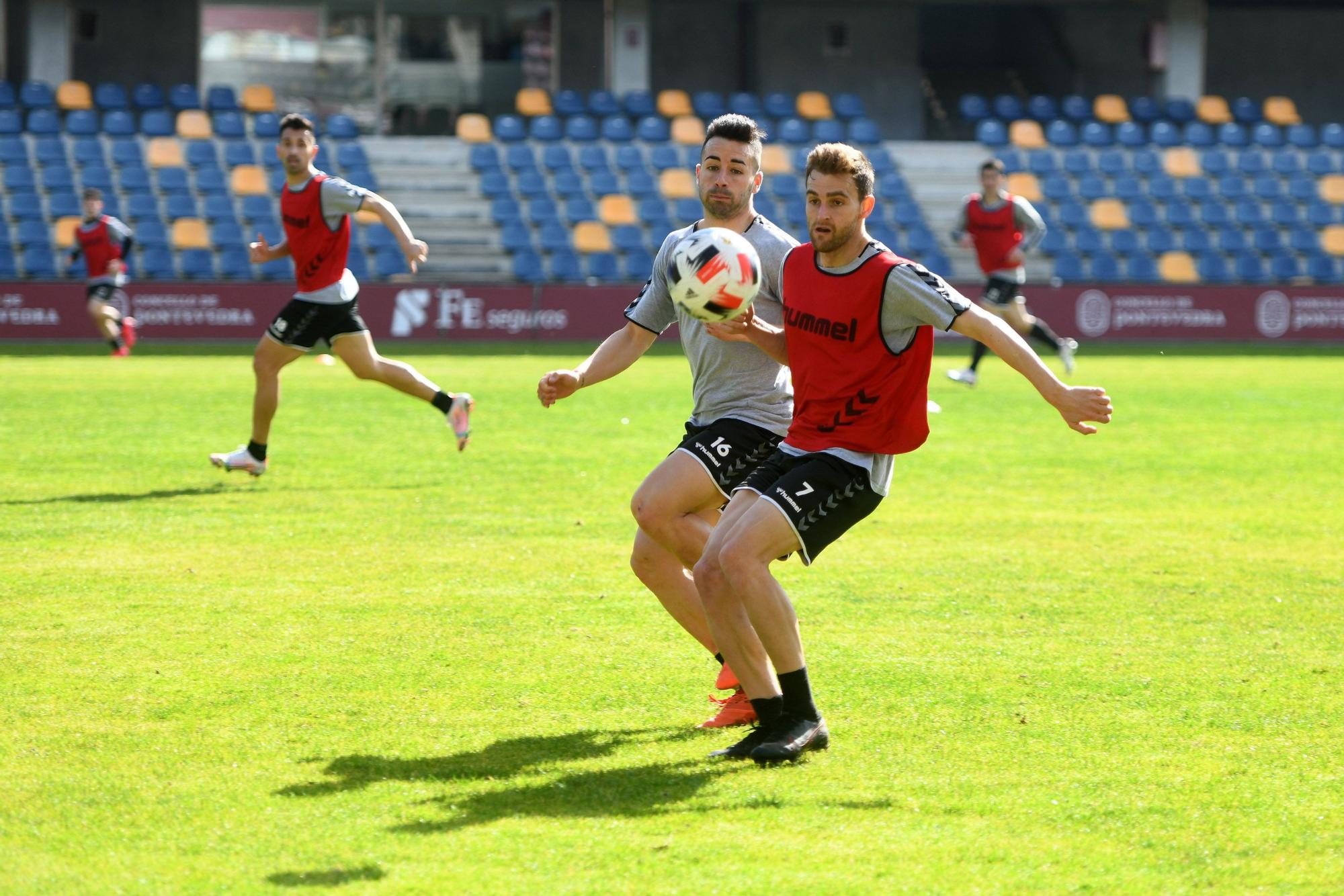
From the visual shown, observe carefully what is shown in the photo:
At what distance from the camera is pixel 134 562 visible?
8.32 m

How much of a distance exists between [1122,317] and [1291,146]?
9.58m

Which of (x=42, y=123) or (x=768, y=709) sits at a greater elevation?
(x=42, y=123)

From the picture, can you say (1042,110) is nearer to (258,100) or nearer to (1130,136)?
(1130,136)

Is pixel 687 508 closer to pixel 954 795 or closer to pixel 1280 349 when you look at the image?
pixel 954 795

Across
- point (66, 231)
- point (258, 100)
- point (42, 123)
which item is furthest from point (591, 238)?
point (42, 123)

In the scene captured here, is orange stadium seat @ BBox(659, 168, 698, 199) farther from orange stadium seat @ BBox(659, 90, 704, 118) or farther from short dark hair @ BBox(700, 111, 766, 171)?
short dark hair @ BBox(700, 111, 766, 171)

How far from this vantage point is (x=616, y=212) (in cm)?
2991

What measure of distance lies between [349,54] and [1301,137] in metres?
20.0

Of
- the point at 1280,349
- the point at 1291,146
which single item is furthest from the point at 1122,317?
the point at 1291,146

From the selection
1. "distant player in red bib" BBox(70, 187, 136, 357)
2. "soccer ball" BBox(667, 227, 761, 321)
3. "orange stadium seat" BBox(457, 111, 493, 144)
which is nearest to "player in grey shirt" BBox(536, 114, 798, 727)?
"soccer ball" BBox(667, 227, 761, 321)

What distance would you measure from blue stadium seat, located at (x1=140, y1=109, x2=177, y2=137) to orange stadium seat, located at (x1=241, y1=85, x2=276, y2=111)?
1830mm

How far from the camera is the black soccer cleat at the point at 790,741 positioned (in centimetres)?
515

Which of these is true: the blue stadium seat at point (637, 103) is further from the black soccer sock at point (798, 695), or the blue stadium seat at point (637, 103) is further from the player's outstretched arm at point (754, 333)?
the black soccer sock at point (798, 695)

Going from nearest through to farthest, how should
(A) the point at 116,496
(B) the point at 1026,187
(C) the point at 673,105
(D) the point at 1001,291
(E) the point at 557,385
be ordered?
(E) the point at 557,385, (A) the point at 116,496, (D) the point at 1001,291, (B) the point at 1026,187, (C) the point at 673,105
